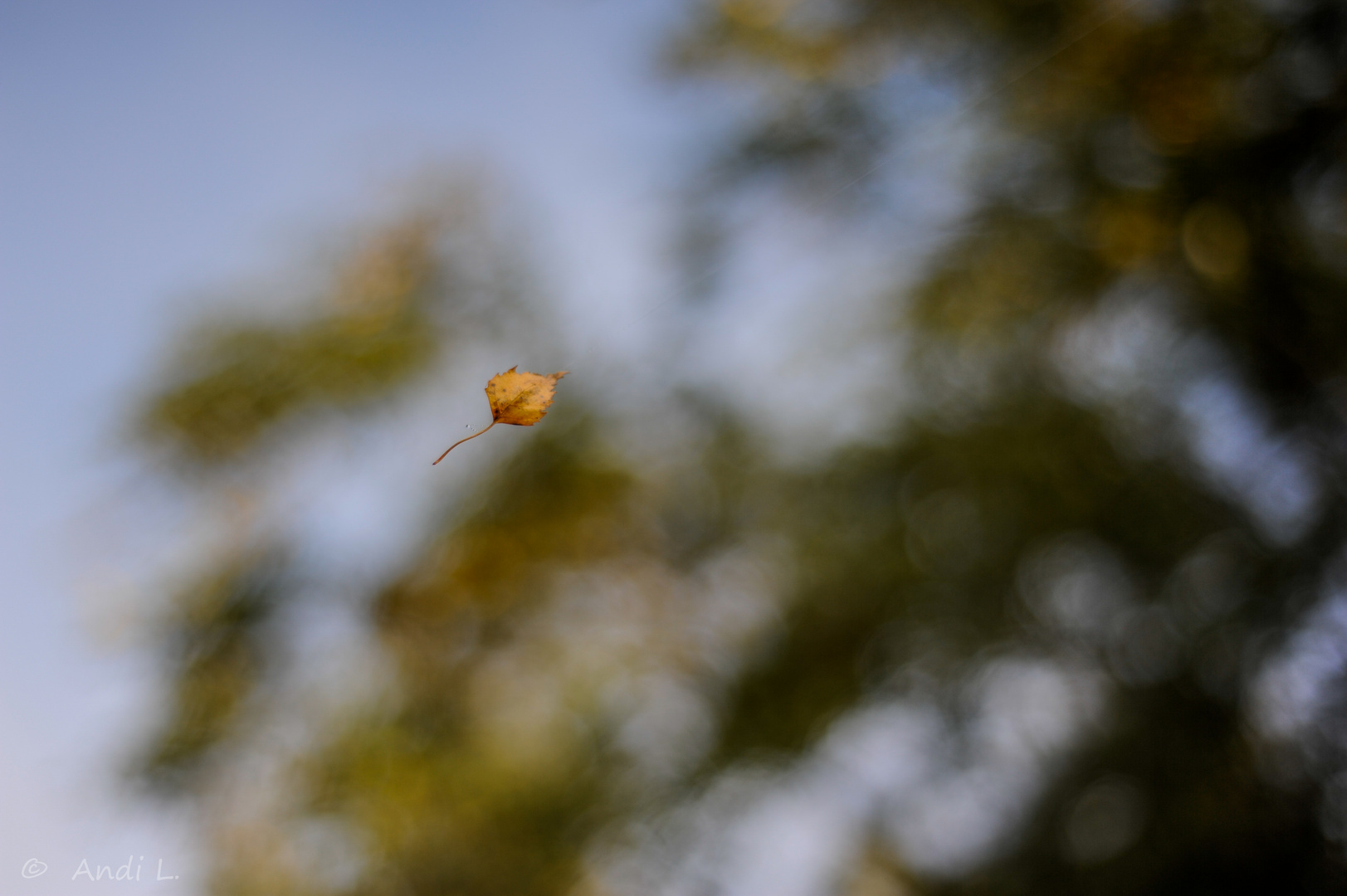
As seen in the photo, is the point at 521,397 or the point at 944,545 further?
the point at 944,545

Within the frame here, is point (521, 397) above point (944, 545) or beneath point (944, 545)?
above

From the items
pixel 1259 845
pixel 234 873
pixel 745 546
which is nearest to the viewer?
pixel 1259 845

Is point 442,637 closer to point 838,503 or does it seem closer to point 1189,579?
point 838,503

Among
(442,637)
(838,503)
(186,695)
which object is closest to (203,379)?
(186,695)
